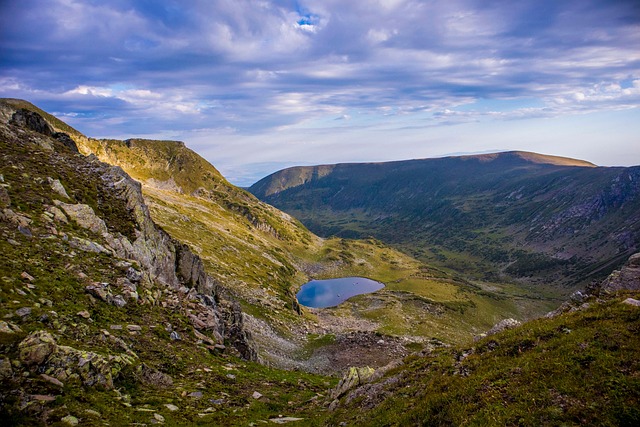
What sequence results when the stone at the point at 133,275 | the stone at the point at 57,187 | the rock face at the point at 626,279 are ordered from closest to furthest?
the rock face at the point at 626,279 < the stone at the point at 133,275 < the stone at the point at 57,187

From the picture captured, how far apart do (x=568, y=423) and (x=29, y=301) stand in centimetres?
2740

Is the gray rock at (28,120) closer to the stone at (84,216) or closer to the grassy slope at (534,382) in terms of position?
the stone at (84,216)

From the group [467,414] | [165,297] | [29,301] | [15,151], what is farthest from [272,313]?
[467,414]

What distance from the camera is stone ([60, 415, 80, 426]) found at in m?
13.9

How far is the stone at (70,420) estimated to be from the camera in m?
13.9

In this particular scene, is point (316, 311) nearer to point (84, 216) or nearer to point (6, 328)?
point (84, 216)

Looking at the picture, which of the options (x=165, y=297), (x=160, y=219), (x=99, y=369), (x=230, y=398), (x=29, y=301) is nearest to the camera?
(x=99, y=369)

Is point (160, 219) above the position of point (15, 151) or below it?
below

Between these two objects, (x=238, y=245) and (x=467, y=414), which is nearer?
(x=467, y=414)

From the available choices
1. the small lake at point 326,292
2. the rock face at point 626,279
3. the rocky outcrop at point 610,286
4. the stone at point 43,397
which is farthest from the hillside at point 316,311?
the rock face at point 626,279

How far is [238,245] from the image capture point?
153 m

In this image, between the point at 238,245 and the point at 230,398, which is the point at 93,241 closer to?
the point at 230,398

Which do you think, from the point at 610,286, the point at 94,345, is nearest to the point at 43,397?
A: the point at 94,345

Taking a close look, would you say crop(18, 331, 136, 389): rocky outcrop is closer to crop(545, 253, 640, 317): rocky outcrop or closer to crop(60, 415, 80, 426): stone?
crop(60, 415, 80, 426): stone
